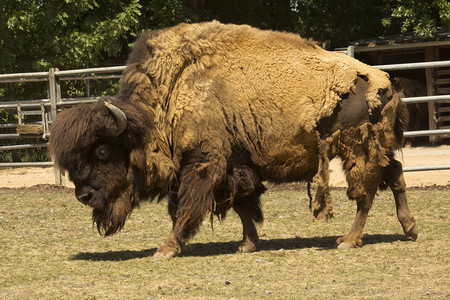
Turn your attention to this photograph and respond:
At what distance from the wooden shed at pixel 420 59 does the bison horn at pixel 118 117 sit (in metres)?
13.5

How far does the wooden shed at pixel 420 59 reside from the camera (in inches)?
814

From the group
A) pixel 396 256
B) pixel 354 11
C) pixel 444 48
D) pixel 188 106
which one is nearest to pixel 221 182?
pixel 188 106

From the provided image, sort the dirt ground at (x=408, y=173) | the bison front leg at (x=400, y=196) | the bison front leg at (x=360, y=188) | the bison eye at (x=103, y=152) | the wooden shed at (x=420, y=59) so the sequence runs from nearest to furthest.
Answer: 1. the bison eye at (x=103, y=152)
2. the bison front leg at (x=360, y=188)
3. the bison front leg at (x=400, y=196)
4. the dirt ground at (x=408, y=173)
5. the wooden shed at (x=420, y=59)

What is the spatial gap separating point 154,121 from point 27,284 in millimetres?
2157

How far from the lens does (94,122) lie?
7504 millimetres

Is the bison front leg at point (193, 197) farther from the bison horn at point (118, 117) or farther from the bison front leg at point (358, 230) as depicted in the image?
the bison front leg at point (358, 230)

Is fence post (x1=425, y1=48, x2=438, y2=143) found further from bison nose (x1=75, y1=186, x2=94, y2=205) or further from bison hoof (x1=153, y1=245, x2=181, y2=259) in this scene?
bison nose (x1=75, y1=186, x2=94, y2=205)

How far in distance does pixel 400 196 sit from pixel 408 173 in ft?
22.0

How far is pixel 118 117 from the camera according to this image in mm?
7488

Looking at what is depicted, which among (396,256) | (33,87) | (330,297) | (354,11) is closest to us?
(330,297)

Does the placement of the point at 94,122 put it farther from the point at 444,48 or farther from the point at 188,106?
the point at 444,48

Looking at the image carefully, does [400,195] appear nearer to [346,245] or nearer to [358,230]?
[358,230]

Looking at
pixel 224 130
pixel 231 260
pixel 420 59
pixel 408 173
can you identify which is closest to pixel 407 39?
pixel 420 59

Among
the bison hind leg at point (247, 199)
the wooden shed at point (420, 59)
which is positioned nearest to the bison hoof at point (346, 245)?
the bison hind leg at point (247, 199)
